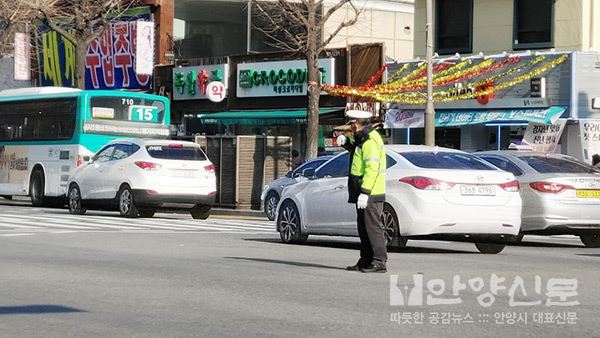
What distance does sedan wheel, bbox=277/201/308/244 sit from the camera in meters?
18.6

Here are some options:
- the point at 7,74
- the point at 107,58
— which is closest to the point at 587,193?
the point at 107,58

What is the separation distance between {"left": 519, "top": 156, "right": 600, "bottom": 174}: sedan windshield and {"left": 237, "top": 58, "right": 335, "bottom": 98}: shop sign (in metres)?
21.1

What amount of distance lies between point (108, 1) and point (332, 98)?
887 centimetres

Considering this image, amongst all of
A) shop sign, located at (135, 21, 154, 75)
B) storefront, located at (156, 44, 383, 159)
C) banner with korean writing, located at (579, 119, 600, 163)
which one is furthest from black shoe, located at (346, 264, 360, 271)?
shop sign, located at (135, 21, 154, 75)

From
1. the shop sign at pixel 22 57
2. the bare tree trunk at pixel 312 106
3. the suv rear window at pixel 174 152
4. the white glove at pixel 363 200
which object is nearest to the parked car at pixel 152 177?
the suv rear window at pixel 174 152

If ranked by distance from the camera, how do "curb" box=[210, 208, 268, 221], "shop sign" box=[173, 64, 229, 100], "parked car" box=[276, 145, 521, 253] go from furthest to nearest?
"shop sign" box=[173, 64, 229, 100] → "curb" box=[210, 208, 268, 221] → "parked car" box=[276, 145, 521, 253]

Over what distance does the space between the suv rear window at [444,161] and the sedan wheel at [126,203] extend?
1136 centimetres

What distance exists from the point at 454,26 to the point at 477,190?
24107 mm

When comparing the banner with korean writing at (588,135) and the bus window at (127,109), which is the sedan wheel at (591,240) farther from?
the bus window at (127,109)

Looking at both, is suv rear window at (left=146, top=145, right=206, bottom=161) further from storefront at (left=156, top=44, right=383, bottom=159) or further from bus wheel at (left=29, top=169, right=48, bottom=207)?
storefront at (left=156, top=44, right=383, bottom=159)

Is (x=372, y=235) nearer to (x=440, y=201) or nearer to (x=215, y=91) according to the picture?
(x=440, y=201)

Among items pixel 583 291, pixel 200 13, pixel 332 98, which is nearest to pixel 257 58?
pixel 332 98

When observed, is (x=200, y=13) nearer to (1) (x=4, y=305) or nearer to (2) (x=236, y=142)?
(2) (x=236, y=142)

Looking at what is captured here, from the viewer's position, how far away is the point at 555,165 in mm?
20141
